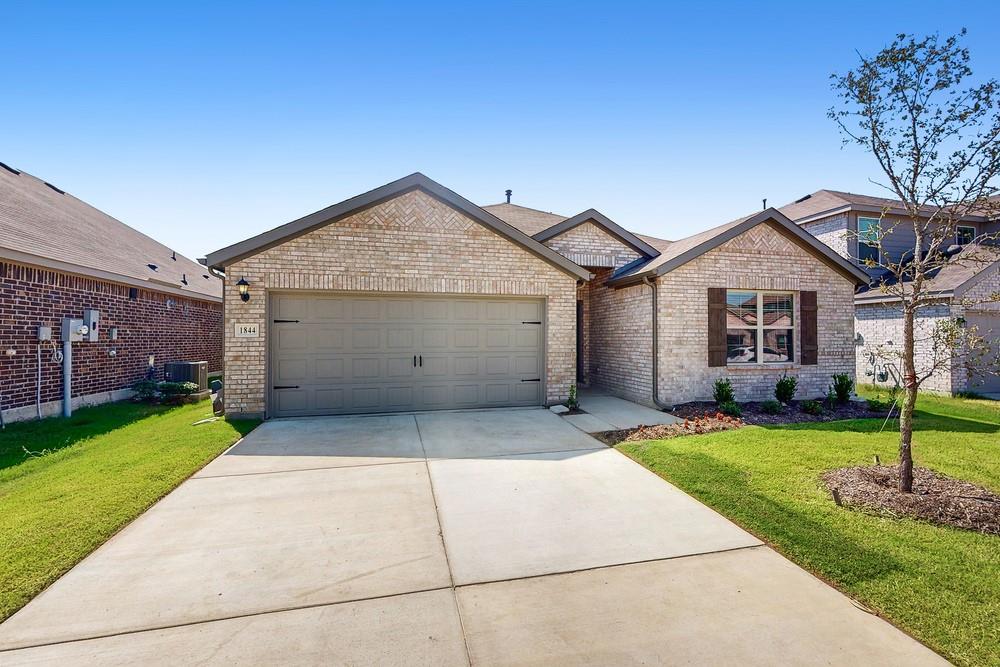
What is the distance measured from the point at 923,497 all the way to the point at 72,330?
13166 millimetres

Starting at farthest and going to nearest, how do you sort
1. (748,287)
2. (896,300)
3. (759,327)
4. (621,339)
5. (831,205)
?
(831,205) < (896,300) < (621,339) < (759,327) < (748,287)

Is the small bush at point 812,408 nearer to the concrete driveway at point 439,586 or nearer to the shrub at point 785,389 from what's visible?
the shrub at point 785,389

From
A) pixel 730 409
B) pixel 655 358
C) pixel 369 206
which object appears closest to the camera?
pixel 369 206

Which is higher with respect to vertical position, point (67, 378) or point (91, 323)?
point (91, 323)

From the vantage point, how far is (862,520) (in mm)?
3721

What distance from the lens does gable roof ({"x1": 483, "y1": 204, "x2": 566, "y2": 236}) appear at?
13141 mm

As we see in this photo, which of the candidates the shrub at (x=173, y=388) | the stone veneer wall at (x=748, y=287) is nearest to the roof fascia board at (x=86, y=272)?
the shrub at (x=173, y=388)

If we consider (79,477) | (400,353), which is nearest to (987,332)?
(400,353)

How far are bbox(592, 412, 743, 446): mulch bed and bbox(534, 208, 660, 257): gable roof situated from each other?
538 cm

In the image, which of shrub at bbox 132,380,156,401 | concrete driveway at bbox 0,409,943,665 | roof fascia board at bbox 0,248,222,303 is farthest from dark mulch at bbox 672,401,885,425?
roof fascia board at bbox 0,248,222,303

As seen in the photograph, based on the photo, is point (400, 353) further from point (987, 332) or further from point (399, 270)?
point (987, 332)

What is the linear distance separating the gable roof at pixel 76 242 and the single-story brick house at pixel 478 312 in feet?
11.8

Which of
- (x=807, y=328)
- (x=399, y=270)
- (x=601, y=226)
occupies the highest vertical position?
(x=601, y=226)

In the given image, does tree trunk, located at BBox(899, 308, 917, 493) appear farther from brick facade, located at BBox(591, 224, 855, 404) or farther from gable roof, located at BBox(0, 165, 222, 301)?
gable roof, located at BBox(0, 165, 222, 301)
